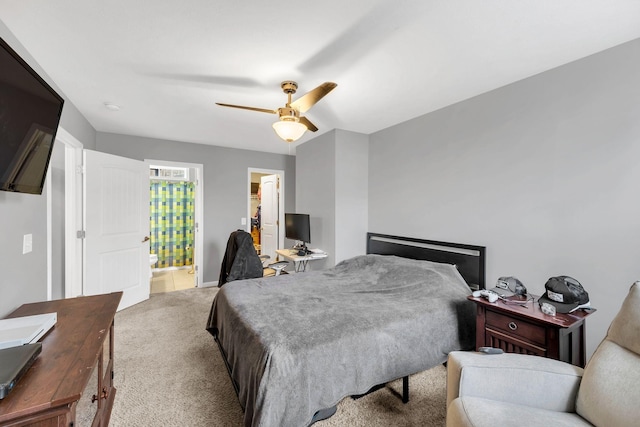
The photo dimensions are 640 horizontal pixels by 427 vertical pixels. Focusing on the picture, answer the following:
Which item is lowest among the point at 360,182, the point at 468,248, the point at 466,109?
the point at 468,248

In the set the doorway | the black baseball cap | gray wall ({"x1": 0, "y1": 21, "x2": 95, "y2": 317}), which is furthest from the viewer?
the doorway

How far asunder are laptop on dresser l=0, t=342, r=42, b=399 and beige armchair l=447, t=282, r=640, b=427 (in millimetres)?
1608

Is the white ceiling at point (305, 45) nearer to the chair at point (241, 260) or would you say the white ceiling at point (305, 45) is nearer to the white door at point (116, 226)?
the white door at point (116, 226)

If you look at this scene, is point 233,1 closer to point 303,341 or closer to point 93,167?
point 303,341

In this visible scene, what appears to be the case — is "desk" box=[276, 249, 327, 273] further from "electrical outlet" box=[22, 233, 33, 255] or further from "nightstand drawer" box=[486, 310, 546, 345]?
"electrical outlet" box=[22, 233, 33, 255]

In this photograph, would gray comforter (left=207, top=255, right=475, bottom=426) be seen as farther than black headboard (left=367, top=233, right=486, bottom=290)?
No

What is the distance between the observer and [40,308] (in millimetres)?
1581

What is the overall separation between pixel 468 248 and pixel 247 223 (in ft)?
11.8

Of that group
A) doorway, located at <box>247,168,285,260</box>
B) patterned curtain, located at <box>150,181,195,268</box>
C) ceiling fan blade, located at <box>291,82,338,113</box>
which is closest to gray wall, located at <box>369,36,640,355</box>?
ceiling fan blade, located at <box>291,82,338,113</box>

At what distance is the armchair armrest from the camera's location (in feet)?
4.04

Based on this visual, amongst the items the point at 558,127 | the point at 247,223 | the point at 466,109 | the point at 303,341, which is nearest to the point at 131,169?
the point at 247,223

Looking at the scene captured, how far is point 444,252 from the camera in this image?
109 inches

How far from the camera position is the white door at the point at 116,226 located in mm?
3168

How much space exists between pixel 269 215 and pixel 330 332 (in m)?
4.21
